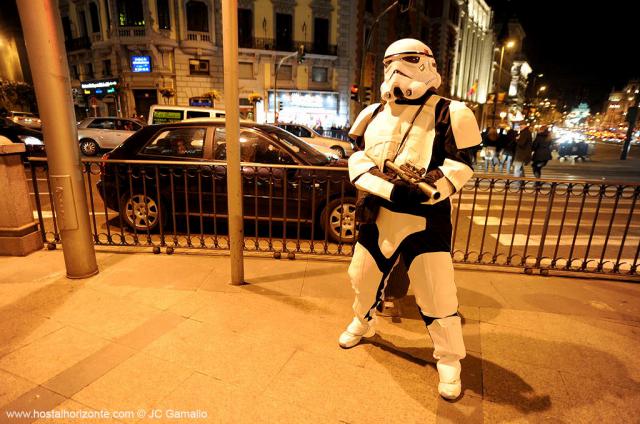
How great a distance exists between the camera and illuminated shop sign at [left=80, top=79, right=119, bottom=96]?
2930 centimetres

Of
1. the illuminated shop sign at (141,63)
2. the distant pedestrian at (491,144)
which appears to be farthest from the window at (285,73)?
the distant pedestrian at (491,144)

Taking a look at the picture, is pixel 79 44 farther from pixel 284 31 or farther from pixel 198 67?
pixel 284 31

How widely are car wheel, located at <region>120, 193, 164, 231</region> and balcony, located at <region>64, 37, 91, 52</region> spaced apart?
32476 millimetres

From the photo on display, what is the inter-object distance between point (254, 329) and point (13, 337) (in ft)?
6.03

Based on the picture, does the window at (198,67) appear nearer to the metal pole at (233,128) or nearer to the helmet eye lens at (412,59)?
the metal pole at (233,128)

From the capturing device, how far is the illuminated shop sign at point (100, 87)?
2930 cm

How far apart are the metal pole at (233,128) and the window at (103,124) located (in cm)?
1477

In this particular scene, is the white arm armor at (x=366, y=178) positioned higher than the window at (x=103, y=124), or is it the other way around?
the white arm armor at (x=366, y=178)

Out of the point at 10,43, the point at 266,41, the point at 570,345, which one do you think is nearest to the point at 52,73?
the point at 570,345

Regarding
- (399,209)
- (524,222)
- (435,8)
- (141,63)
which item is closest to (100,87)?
(141,63)

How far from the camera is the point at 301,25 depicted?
109 ft

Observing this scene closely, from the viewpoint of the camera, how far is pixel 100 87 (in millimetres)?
29953

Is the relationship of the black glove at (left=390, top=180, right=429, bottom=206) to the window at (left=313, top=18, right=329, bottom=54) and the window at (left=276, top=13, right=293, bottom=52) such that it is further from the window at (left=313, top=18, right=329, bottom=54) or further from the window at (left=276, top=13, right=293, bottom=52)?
the window at (left=313, top=18, right=329, bottom=54)

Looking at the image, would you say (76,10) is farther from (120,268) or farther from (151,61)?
(120,268)
